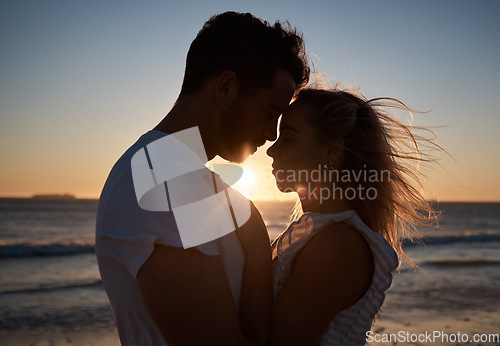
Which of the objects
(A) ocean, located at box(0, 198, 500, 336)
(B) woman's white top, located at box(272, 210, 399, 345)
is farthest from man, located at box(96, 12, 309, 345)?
(A) ocean, located at box(0, 198, 500, 336)

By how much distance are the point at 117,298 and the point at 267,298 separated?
2.17 feet

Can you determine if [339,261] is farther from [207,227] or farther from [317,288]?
[207,227]

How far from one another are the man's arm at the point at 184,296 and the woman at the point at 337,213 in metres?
0.60

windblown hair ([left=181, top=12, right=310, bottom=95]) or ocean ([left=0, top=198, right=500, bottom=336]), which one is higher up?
windblown hair ([left=181, top=12, right=310, bottom=95])

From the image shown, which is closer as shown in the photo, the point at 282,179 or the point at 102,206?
the point at 102,206

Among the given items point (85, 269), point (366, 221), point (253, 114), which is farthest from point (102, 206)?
point (85, 269)

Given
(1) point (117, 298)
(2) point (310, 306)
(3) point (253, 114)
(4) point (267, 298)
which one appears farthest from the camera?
(3) point (253, 114)

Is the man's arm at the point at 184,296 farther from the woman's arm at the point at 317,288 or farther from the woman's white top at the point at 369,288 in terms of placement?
the woman's white top at the point at 369,288

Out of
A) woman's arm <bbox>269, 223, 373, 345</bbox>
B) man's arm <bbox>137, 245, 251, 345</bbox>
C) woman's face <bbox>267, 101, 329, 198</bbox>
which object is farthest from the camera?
woman's face <bbox>267, 101, 329, 198</bbox>

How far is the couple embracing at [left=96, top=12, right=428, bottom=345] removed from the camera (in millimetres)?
1418

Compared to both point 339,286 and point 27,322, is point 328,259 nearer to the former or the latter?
point 339,286

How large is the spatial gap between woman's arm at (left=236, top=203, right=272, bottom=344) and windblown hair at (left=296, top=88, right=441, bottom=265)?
88cm

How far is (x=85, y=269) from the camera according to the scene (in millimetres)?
13836

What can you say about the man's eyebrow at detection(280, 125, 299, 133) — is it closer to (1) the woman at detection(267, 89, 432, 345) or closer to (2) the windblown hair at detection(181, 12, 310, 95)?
(1) the woman at detection(267, 89, 432, 345)
